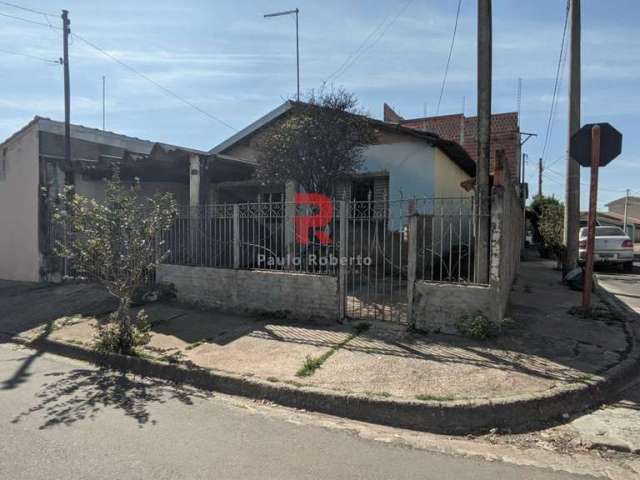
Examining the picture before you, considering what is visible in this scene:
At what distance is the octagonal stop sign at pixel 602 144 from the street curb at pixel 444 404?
134 inches

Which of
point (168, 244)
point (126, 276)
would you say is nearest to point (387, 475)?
point (126, 276)

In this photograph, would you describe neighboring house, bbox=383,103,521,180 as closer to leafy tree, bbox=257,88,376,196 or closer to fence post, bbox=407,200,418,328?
leafy tree, bbox=257,88,376,196

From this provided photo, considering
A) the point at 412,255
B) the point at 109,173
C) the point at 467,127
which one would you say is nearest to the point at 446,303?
the point at 412,255

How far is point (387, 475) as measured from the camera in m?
2.82

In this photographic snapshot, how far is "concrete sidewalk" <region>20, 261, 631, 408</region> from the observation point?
418 cm

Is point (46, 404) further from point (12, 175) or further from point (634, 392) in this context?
point (12, 175)

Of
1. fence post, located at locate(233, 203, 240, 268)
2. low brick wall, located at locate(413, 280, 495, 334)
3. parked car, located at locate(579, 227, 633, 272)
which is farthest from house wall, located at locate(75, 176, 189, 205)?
parked car, located at locate(579, 227, 633, 272)

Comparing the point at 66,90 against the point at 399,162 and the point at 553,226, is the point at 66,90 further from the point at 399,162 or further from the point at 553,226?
the point at 553,226

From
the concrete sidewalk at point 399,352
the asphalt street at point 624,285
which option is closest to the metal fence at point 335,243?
the concrete sidewalk at point 399,352

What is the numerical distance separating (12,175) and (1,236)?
74.4 inches

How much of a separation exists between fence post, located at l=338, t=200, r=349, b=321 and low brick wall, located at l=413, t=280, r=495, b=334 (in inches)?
42.4

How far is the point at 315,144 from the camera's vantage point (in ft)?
27.9

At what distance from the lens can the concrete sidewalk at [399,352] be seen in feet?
13.7

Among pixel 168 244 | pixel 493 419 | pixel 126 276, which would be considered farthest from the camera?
pixel 168 244
